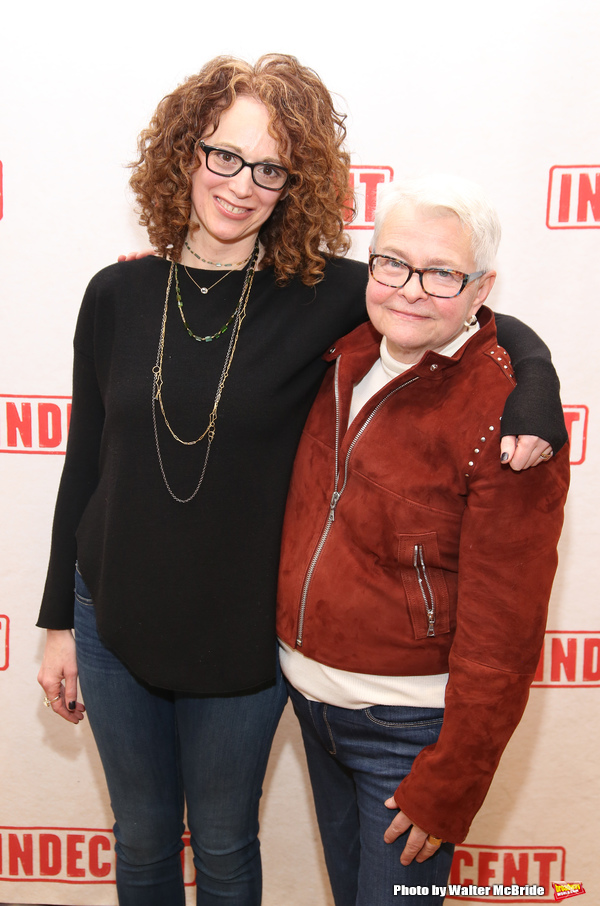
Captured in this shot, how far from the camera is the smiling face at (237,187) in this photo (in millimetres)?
1159

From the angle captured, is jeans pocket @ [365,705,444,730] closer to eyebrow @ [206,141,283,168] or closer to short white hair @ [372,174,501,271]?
short white hair @ [372,174,501,271]

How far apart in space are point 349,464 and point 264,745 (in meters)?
0.54

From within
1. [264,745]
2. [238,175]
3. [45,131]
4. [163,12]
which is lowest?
[264,745]

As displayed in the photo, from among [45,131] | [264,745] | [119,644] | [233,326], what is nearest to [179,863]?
[264,745]

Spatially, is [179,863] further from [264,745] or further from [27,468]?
[27,468]

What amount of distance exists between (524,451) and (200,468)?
0.50m

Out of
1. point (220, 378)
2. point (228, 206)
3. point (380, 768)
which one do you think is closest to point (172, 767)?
point (380, 768)

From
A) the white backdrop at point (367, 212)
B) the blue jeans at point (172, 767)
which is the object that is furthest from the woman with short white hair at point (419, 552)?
the white backdrop at point (367, 212)

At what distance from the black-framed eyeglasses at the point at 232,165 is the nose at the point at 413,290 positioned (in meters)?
0.31

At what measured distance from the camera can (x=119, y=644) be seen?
1.22 m

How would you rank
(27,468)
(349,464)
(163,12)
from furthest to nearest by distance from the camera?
(27,468) → (163,12) → (349,464)

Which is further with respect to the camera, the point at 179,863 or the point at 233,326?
the point at 179,863

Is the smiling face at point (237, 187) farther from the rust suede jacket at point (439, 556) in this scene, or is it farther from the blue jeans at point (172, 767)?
the blue jeans at point (172, 767)

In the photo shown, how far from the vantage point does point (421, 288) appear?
3.40ft
